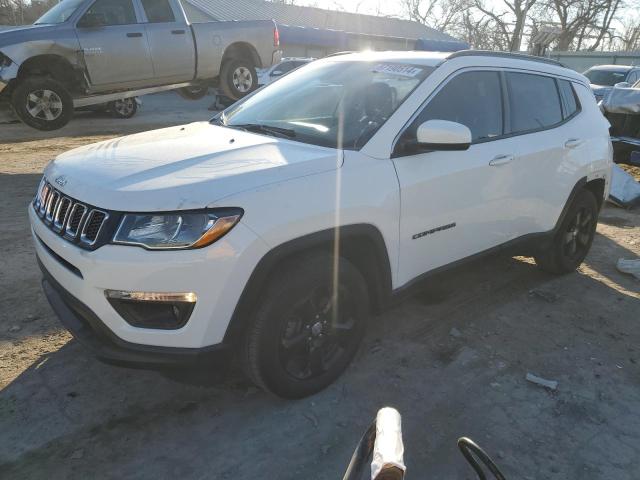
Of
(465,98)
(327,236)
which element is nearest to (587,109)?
(465,98)

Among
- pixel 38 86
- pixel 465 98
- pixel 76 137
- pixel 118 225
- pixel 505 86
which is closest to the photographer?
pixel 118 225

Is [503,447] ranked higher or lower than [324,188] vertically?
lower

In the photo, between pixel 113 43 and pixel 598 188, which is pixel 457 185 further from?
pixel 113 43

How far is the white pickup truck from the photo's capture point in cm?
794

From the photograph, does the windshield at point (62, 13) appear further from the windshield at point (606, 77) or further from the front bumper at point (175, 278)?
the windshield at point (606, 77)

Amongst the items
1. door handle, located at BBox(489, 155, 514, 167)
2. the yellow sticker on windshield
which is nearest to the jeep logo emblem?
the yellow sticker on windshield

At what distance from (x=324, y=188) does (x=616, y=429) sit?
77.5 inches

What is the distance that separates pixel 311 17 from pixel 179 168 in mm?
36151

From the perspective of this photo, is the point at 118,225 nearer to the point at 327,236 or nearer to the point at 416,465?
the point at 327,236

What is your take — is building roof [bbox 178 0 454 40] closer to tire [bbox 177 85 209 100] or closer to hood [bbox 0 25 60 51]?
tire [bbox 177 85 209 100]

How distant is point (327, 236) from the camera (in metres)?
2.55

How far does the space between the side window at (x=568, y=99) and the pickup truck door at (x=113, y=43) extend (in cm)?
690

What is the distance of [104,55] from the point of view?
8414mm

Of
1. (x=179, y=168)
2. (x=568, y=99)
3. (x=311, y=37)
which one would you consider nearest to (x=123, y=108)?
(x=568, y=99)
